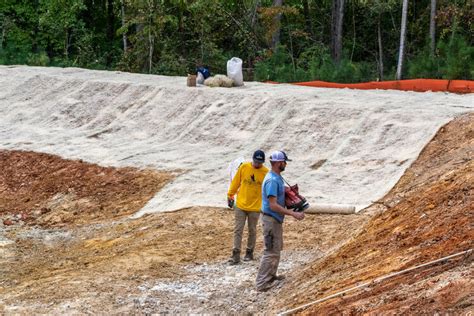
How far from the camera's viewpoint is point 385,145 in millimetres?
16047

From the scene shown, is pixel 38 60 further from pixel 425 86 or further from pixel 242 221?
pixel 242 221

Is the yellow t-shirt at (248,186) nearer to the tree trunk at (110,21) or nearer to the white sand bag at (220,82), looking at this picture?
the white sand bag at (220,82)

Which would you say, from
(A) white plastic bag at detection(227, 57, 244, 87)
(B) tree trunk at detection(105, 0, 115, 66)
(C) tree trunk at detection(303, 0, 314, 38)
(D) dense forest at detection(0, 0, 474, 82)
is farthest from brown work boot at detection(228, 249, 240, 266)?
(B) tree trunk at detection(105, 0, 115, 66)

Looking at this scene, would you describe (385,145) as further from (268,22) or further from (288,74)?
(268,22)

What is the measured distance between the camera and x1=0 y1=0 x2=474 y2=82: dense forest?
27.3 metres

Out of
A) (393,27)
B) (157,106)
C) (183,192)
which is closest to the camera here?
(183,192)

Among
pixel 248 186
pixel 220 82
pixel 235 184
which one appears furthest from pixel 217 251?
pixel 220 82

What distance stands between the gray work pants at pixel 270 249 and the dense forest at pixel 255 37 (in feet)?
50.5

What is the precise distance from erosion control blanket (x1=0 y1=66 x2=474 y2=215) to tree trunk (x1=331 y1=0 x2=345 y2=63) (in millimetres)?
8573

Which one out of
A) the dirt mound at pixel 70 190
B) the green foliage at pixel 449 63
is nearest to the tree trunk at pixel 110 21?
the green foliage at pixel 449 63

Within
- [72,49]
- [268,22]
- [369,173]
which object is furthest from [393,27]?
[369,173]

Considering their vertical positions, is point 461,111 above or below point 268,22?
below

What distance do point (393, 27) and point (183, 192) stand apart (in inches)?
923

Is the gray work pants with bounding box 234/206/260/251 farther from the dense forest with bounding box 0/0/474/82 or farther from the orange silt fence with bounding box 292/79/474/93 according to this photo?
the dense forest with bounding box 0/0/474/82
